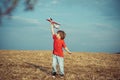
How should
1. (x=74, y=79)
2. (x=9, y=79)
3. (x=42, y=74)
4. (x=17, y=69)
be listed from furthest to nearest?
(x=17, y=69)
(x=42, y=74)
(x=74, y=79)
(x=9, y=79)

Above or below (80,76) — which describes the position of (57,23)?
above

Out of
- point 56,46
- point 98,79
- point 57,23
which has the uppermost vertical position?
point 57,23

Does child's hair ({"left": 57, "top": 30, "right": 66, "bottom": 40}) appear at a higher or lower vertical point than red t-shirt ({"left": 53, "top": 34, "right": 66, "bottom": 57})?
higher

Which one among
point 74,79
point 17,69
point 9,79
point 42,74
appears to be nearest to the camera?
point 9,79

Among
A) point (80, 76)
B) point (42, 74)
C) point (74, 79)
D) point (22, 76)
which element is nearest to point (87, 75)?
point (80, 76)

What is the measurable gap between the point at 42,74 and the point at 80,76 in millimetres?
1877

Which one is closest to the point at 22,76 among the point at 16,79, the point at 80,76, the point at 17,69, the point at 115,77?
the point at 16,79

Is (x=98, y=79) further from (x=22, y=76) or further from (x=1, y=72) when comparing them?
(x=1, y=72)

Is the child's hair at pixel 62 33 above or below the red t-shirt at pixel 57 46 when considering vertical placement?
above

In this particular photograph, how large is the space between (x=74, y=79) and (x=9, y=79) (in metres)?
2.96

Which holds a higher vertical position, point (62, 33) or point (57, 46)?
point (62, 33)

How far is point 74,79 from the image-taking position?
480 inches

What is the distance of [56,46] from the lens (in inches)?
467

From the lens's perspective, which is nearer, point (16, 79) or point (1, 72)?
point (16, 79)
